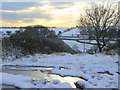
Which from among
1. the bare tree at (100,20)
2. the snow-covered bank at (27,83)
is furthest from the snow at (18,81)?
the bare tree at (100,20)

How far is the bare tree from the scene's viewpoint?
1631cm

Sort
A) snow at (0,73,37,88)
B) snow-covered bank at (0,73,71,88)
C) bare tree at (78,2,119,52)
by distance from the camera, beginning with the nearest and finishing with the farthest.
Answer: snow-covered bank at (0,73,71,88)
snow at (0,73,37,88)
bare tree at (78,2,119,52)

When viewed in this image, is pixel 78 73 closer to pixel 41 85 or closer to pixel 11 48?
pixel 41 85

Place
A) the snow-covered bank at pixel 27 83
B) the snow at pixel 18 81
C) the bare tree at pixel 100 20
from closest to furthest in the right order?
the snow-covered bank at pixel 27 83, the snow at pixel 18 81, the bare tree at pixel 100 20

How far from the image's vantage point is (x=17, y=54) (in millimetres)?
11875

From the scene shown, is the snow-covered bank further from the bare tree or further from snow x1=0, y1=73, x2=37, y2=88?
the bare tree

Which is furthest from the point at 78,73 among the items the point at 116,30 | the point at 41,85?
the point at 116,30

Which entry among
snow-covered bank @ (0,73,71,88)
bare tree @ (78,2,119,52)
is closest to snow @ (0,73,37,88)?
snow-covered bank @ (0,73,71,88)

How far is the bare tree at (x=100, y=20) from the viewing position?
642 inches

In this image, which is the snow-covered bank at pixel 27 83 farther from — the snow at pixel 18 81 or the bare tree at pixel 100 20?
the bare tree at pixel 100 20

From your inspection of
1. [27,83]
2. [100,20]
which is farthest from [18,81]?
[100,20]

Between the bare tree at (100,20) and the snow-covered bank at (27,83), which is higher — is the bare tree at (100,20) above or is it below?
above

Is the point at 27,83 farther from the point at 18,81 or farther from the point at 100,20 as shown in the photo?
the point at 100,20

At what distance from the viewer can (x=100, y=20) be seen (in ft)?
53.7
